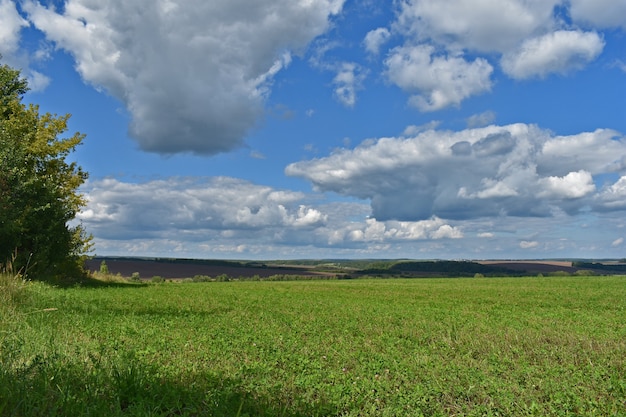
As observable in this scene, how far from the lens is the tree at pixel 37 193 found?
30.2 metres

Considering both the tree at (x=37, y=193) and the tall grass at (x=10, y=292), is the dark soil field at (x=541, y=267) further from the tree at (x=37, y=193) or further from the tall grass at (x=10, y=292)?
the tall grass at (x=10, y=292)

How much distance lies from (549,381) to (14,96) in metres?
47.6

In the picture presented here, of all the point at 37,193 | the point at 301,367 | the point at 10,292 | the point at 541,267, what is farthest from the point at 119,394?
the point at 541,267

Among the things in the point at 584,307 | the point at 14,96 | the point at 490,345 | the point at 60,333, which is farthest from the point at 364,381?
the point at 14,96

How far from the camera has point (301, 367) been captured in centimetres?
945

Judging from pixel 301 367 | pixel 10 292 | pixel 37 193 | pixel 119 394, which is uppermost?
pixel 37 193

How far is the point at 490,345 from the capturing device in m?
12.1

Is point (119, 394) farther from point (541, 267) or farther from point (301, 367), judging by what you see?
point (541, 267)

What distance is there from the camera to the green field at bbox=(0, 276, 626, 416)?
6961mm

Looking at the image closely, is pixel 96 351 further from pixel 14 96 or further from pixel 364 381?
pixel 14 96

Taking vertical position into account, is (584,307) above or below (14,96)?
below

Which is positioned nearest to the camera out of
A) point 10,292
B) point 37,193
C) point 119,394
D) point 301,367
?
point 119,394

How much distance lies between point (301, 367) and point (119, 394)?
377cm

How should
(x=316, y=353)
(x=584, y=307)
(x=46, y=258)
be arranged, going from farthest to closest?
1. (x=46, y=258)
2. (x=584, y=307)
3. (x=316, y=353)
